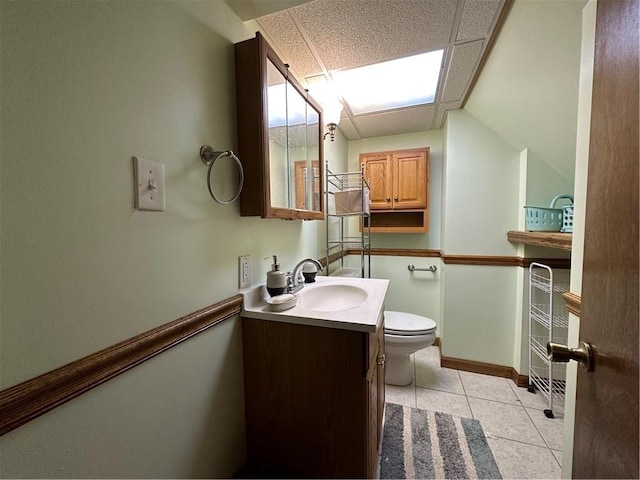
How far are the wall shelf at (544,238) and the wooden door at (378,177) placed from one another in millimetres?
992

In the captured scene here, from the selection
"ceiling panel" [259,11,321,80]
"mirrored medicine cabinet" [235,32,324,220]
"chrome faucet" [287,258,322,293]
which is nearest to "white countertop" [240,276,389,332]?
"chrome faucet" [287,258,322,293]

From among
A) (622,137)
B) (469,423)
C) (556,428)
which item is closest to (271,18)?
(622,137)

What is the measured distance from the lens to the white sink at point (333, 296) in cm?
130

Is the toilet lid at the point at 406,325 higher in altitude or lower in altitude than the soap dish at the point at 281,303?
lower

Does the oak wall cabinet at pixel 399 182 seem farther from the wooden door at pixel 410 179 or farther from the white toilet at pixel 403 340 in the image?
the white toilet at pixel 403 340

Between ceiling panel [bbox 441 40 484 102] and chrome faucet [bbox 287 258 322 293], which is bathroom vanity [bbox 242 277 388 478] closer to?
chrome faucet [bbox 287 258 322 293]

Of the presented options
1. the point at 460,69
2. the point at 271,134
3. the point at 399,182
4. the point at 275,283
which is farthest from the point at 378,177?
the point at 275,283

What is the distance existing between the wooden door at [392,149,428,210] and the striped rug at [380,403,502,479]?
64.0 inches

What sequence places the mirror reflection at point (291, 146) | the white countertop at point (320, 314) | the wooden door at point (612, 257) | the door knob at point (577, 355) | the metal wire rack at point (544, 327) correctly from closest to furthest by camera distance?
the wooden door at point (612, 257) → the door knob at point (577, 355) → the white countertop at point (320, 314) → the mirror reflection at point (291, 146) → the metal wire rack at point (544, 327)

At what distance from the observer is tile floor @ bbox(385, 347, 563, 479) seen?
1.28 metres

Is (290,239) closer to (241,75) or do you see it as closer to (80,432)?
(241,75)

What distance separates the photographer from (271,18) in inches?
43.8

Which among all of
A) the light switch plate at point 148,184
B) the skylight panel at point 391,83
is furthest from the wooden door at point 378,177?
the light switch plate at point 148,184

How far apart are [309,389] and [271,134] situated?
3.32ft
